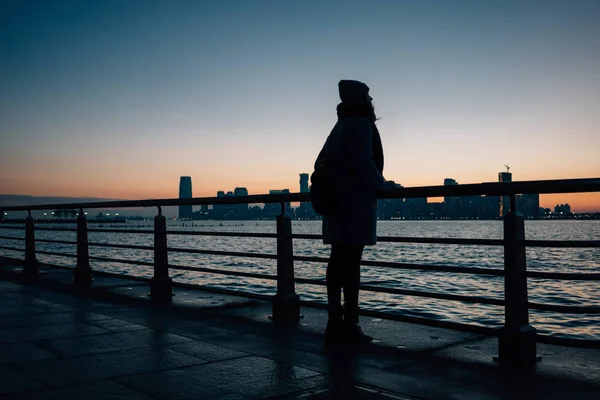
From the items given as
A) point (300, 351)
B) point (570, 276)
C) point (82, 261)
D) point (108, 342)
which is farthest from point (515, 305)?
point (82, 261)

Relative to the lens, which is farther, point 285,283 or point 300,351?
point 285,283

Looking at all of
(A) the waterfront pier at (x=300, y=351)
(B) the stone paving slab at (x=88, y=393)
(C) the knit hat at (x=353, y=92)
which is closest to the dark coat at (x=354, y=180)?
(C) the knit hat at (x=353, y=92)

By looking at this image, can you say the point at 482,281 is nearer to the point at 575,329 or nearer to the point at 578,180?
the point at 575,329

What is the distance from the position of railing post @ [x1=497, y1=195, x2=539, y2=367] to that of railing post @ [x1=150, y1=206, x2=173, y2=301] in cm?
428

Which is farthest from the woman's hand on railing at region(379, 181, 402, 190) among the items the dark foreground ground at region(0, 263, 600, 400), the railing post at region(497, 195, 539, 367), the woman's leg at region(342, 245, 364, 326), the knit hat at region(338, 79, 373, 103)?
the dark foreground ground at region(0, 263, 600, 400)

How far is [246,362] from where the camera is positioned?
376 centimetres

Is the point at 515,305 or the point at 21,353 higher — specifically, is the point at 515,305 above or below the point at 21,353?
above

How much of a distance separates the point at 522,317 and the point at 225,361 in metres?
2.04

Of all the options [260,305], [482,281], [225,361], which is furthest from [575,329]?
[482,281]

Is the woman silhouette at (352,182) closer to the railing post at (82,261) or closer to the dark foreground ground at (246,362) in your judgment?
the dark foreground ground at (246,362)

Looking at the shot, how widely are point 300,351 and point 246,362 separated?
1.63 feet

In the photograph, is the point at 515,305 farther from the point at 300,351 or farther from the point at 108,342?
the point at 108,342

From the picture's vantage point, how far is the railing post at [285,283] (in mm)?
5336

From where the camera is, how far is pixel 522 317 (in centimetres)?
379
